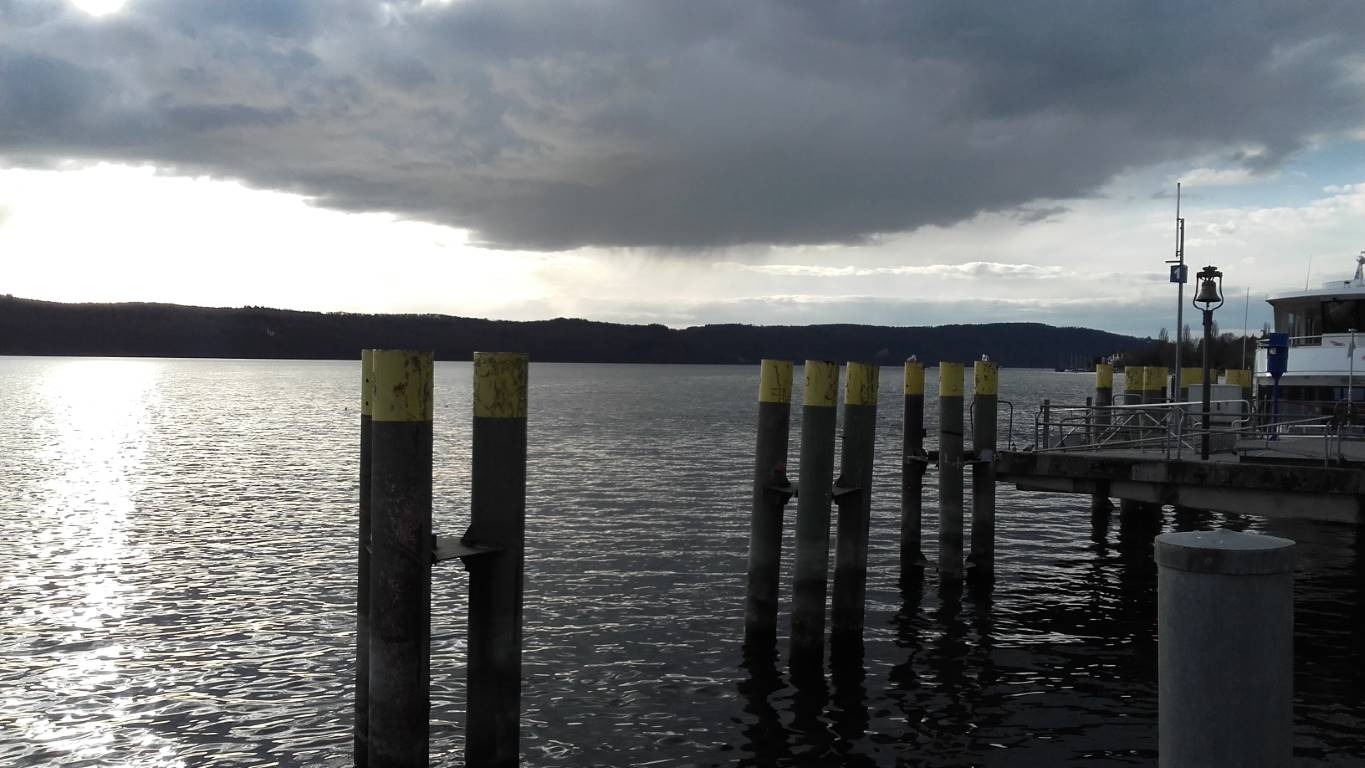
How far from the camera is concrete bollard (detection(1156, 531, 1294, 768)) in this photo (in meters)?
3.17

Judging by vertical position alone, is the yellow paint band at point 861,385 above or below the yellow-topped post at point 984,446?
above

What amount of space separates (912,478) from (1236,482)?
5225 mm

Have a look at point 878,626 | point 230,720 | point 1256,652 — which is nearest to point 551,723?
point 230,720

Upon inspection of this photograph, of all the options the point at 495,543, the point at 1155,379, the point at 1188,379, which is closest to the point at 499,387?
the point at 495,543

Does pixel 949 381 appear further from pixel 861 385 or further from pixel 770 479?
pixel 770 479

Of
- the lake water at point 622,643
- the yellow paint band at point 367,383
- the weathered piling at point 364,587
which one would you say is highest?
the yellow paint band at point 367,383

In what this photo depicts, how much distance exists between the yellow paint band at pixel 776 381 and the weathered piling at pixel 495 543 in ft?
15.3

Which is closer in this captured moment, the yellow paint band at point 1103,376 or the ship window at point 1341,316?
the ship window at point 1341,316

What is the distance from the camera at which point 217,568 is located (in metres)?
20.7

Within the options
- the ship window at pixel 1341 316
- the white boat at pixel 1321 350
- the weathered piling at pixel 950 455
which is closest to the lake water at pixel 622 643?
the weathered piling at pixel 950 455

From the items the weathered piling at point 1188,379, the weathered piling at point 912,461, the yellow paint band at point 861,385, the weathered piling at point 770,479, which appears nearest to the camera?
the weathered piling at point 770,479

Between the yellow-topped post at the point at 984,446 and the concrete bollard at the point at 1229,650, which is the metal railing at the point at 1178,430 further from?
the concrete bollard at the point at 1229,650

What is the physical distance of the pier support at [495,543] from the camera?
27.8 feet

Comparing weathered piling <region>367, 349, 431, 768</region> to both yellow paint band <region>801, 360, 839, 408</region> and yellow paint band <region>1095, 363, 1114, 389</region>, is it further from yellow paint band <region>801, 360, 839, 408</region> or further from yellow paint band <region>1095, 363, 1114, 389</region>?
yellow paint band <region>1095, 363, 1114, 389</region>
